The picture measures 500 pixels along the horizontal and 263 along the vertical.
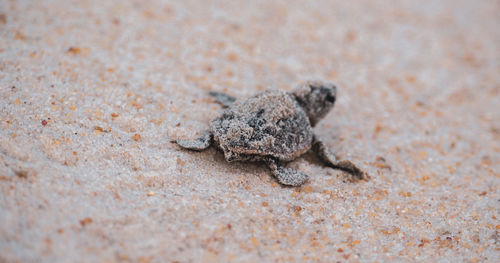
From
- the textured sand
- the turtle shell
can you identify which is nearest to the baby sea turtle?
the turtle shell

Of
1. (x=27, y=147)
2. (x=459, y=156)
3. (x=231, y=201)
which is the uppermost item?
(x=459, y=156)

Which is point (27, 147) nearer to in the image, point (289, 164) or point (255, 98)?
point (255, 98)

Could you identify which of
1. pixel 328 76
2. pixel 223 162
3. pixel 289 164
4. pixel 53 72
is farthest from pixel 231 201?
pixel 328 76

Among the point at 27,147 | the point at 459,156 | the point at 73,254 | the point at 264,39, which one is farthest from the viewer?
the point at 264,39

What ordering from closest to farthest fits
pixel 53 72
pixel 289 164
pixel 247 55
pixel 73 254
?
pixel 73 254, pixel 289 164, pixel 53 72, pixel 247 55

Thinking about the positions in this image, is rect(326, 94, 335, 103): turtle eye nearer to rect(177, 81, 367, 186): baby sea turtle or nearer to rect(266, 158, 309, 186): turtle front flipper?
rect(177, 81, 367, 186): baby sea turtle

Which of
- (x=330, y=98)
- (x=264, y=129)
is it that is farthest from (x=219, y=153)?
(x=330, y=98)

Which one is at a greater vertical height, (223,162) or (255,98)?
(255,98)

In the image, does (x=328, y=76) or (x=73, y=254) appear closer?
(x=73, y=254)
